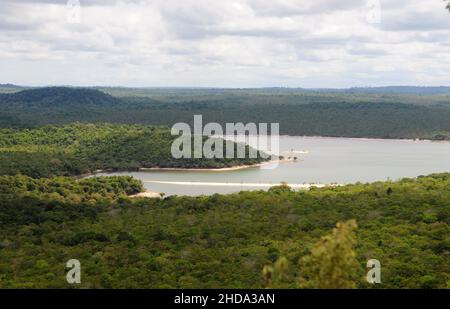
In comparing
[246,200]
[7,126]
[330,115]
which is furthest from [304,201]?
[330,115]

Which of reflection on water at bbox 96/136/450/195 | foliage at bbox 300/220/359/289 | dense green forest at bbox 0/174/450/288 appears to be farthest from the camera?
reflection on water at bbox 96/136/450/195

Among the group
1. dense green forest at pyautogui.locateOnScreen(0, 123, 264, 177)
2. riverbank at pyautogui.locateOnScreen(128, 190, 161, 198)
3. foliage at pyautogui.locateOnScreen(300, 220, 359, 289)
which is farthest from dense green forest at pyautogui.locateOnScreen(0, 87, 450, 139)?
foliage at pyautogui.locateOnScreen(300, 220, 359, 289)

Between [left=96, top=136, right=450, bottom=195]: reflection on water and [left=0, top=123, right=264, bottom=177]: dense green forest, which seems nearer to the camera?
[left=96, top=136, right=450, bottom=195]: reflection on water

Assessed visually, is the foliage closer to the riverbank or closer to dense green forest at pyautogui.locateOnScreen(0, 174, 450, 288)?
dense green forest at pyautogui.locateOnScreen(0, 174, 450, 288)

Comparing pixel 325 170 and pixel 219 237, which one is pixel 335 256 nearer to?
pixel 219 237

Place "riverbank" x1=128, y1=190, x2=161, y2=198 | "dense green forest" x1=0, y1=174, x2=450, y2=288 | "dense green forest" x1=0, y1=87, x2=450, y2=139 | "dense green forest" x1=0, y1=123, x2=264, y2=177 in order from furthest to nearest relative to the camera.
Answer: "dense green forest" x1=0, y1=87, x2=450, y2=139
"dense green forest" x1=0, y1=123, x2=264, y2=177
"riverbank" x1=128, y1=190, x2=161, y2=198
"dense green forest" x1=0, y1=174, x2=450, y2=288

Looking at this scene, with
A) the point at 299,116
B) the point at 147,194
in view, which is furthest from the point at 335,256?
the point at 299,116
